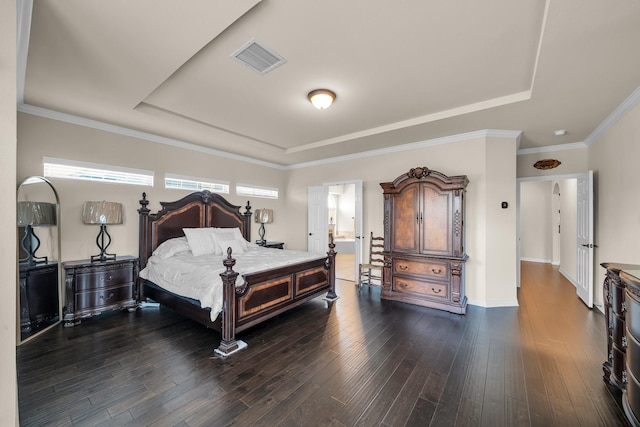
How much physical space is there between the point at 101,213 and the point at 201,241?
1.31 meters

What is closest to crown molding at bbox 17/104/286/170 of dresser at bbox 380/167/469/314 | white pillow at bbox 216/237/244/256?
white pillow at bbox 216/237/244/256

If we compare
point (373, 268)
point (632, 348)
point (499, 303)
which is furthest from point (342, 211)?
point (632, 348)

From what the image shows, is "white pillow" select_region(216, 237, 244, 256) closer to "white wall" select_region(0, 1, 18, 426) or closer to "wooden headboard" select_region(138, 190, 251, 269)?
"wooden headboard" select_region(138, 190, 251, 269)

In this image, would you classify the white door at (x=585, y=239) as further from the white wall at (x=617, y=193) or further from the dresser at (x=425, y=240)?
the dresser at (x=425, y=240)

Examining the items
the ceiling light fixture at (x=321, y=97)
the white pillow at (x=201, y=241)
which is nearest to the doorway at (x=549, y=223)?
the ceiling light fixture at (x=321, y=97)

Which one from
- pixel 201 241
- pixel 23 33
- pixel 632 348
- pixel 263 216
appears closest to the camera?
pixel 632 348

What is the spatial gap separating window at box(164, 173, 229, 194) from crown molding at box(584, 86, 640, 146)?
19.4 feet

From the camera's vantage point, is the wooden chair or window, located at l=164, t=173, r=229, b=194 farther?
the wooden chair

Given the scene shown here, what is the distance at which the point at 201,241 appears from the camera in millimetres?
4238

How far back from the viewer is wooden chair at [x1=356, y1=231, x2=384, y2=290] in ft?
16.7

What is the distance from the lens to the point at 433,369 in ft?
7.87

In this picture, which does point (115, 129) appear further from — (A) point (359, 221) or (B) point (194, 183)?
(A) point (359, 221)

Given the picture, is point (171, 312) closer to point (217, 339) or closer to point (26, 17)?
point (217, 339)

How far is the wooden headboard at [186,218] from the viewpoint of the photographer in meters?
4.12
